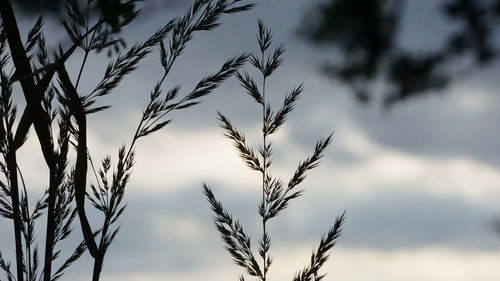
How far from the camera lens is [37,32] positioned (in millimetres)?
2229

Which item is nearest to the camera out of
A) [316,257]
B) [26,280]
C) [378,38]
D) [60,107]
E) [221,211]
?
[26,280]

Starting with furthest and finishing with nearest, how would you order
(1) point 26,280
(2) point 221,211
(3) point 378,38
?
(3) point 378,38 → (2) point 221,211 → (1) point 26,280

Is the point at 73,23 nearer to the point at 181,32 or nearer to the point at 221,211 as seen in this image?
the point at 181,32

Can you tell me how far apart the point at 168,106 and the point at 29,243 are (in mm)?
515

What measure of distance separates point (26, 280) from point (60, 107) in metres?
0.47

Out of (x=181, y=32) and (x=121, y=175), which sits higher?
(x=181, y=32)

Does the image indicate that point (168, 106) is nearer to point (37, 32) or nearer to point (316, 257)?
point (37, 32)

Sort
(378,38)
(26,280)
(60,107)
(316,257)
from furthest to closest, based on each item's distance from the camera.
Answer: (378,38)
(316,257)
(60,107)
(26,280)

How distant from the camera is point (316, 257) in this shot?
2369 mm

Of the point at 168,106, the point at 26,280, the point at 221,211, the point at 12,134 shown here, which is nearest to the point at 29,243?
the point at 26,280

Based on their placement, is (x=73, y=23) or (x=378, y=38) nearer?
(x=73, y=23)

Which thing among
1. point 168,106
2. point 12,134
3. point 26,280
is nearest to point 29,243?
point 26,280

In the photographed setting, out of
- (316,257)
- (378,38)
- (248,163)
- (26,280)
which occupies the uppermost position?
(378,38)

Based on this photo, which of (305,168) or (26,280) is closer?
(26,280)
